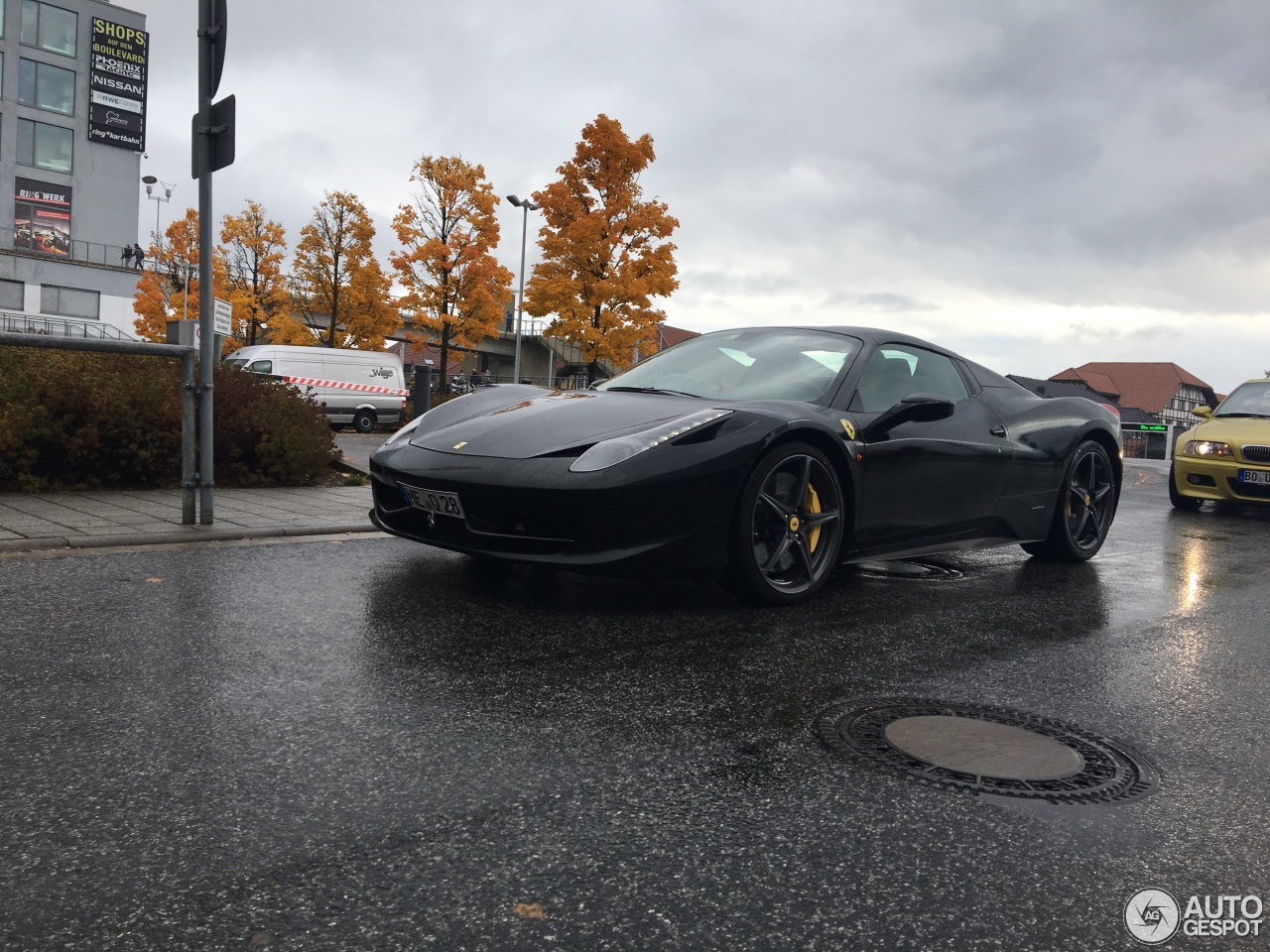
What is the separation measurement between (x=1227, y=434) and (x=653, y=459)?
8186mm

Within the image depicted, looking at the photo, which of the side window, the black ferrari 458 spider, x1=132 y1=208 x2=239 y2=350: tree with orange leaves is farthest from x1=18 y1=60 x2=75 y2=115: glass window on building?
the side window

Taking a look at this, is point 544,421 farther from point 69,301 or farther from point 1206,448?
point 69,301

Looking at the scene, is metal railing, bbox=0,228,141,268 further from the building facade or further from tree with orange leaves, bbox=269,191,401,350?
tree with orange leaves, bbox=269,191,401,350

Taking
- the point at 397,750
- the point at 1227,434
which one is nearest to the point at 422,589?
the point at 397,750

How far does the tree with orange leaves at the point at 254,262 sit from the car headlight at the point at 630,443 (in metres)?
40.3

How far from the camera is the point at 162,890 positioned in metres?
1.86

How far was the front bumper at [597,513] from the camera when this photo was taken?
13.1 ft

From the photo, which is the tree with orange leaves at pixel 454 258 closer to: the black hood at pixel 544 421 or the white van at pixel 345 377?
the white van at pixel 345 377

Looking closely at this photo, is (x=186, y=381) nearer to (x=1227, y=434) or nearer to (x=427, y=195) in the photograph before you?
(x=1227, y=434)

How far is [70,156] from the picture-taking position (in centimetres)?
5409

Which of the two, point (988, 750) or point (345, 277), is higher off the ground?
point (345, 277)

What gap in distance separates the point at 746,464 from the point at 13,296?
56.4 meters

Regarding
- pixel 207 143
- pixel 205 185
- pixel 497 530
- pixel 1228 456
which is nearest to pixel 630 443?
pixel 497 530

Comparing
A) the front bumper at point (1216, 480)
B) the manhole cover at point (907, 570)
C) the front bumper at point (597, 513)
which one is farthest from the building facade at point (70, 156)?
the front bumper at point (597, 513)
